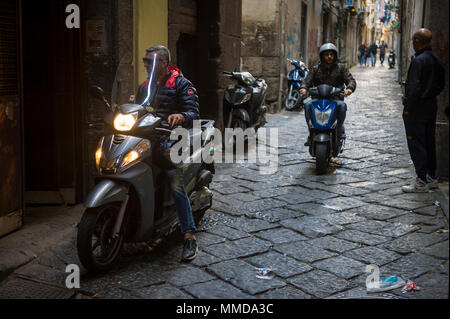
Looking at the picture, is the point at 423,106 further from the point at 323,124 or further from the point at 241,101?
the point at 241,101

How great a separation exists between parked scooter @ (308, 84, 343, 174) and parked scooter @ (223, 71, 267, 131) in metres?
1.72

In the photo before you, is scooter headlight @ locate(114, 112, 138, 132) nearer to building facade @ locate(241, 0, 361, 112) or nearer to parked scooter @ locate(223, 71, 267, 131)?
parked scooter @ locate(223, 71, 267, 131)

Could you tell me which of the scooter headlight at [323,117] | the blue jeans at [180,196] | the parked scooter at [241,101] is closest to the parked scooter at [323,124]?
the scooter headlight at [323,117]

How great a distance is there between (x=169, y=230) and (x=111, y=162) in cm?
81

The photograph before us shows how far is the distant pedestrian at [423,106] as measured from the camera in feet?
18.7

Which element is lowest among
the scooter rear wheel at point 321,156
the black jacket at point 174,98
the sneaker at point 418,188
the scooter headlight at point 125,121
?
the sneaker at point 418,188

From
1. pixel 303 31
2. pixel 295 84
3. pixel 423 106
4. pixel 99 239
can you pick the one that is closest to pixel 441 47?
pixel 423 106

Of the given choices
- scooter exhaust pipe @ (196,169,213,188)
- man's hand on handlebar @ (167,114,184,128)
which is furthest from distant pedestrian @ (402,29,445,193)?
man's hand on handlebar @ (167,114,184,128)

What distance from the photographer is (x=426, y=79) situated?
18.7 feet

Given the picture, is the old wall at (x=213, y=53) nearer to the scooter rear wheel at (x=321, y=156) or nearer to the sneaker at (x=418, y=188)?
the scooter rear wheel at (x=321, y=156)

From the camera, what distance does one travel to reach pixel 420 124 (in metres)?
5.88

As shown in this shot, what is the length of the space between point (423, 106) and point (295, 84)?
828 centimetres

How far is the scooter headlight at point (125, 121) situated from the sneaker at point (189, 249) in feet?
3.25
